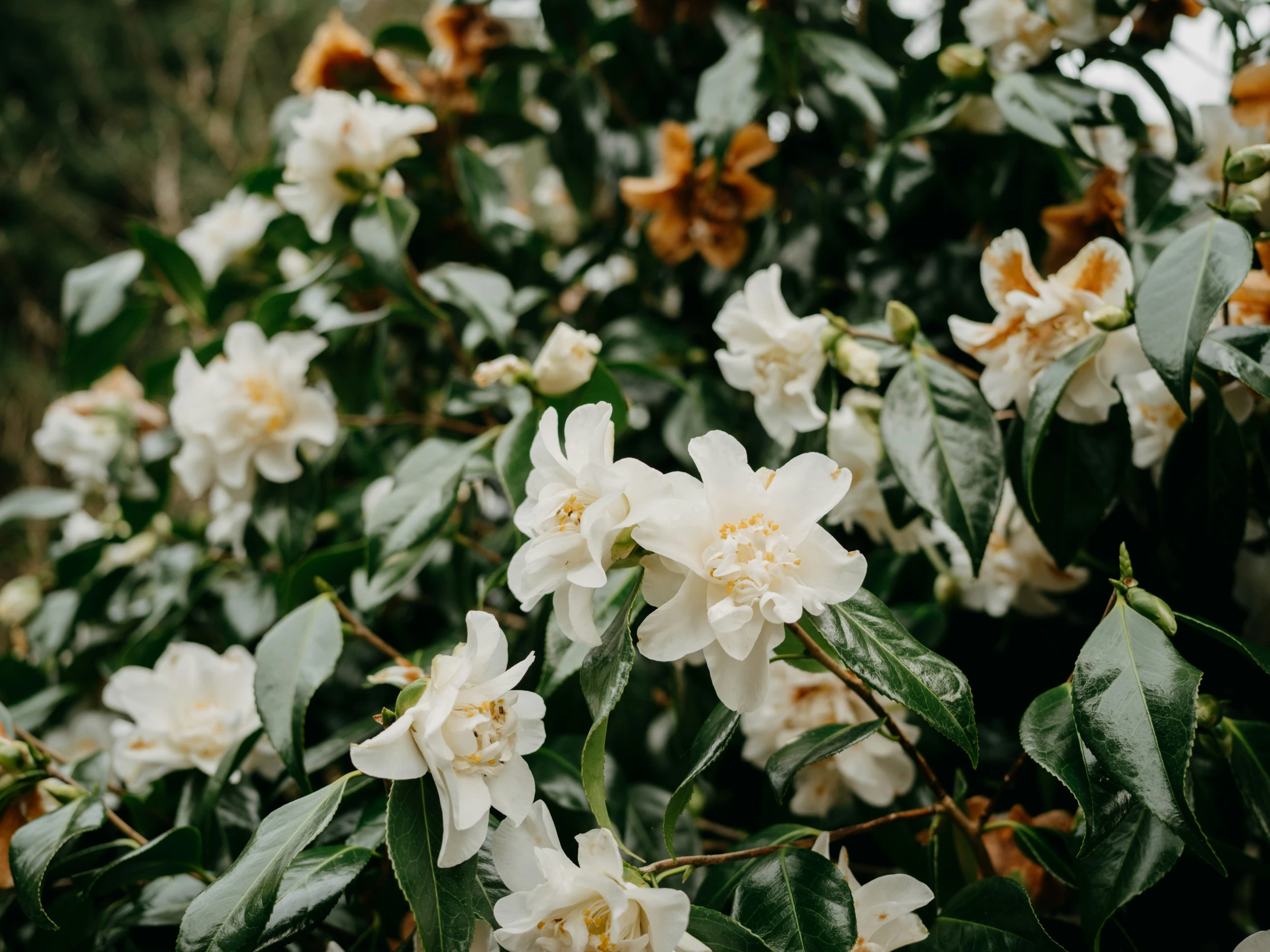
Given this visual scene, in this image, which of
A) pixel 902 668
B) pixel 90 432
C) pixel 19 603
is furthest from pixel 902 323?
pixel 19 603

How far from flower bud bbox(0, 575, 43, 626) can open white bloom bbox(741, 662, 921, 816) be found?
1.02 meters

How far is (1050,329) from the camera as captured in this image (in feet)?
1.76

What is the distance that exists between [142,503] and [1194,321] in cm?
104

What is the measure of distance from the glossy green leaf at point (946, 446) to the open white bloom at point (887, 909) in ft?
0.60

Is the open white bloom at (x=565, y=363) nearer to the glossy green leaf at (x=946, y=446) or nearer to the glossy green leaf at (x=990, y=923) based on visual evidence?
the glossy green leaf at (x=946, y=446)

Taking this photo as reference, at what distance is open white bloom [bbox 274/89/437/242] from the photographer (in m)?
0.77

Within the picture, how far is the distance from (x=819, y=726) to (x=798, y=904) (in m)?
0.18

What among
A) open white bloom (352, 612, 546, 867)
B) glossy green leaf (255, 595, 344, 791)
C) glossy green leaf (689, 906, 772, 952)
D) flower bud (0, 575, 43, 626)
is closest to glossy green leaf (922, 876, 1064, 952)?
glossy green leaf (689, 906, 772, 952)

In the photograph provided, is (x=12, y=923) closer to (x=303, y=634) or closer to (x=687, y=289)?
(x=303, y=634)

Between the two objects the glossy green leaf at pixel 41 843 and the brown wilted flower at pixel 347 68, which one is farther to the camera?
the brown wilted flower at pixel 347 68

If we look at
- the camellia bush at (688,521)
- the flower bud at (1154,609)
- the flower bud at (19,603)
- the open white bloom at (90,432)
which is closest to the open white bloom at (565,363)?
the camellia bush at (688,521)

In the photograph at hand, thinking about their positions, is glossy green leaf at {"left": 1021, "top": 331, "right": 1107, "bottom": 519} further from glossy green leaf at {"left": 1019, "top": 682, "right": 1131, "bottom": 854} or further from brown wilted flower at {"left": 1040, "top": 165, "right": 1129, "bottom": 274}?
brown wilted flower at {"left": 1040, "top": 165, "right": 1129, "bottom": 274}

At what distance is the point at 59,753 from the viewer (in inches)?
35.1

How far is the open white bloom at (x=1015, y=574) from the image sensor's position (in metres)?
0.66
